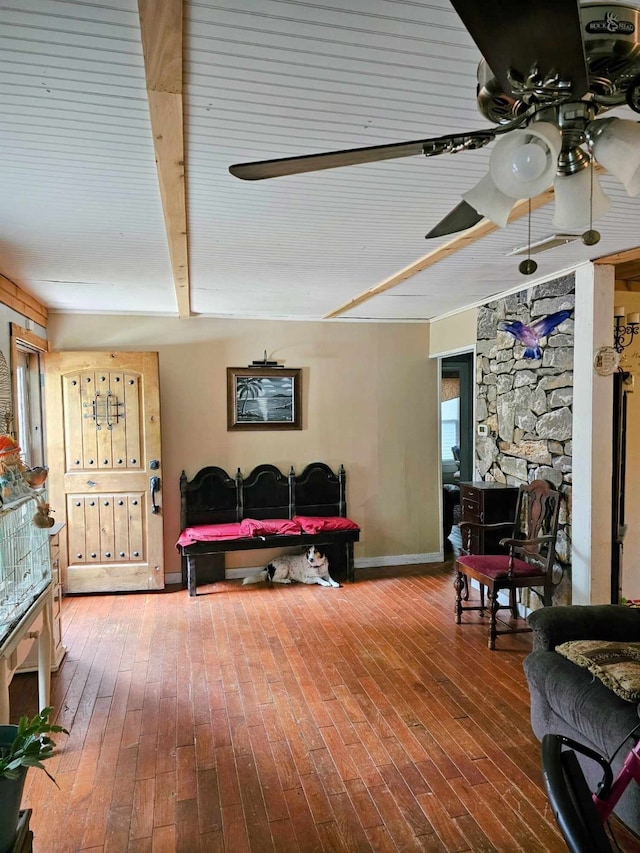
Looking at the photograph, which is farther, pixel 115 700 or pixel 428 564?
pixel 428 564

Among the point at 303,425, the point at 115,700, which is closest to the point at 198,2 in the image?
the point at 115,700

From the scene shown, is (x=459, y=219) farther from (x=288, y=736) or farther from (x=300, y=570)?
(x=300, y=570)

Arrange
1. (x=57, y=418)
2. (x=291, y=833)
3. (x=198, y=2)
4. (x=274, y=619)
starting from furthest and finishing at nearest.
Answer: (x=57, y=418) → (x=274, y=619) → (x=291, y=833) → (x=198, y=2)

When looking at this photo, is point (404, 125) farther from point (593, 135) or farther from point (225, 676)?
point (225, 676)

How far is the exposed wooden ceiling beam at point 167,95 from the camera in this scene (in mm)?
1146

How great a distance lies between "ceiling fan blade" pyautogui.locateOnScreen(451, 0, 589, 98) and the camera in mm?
846

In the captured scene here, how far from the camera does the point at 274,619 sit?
4.14 m

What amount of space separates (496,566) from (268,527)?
6.81 feet

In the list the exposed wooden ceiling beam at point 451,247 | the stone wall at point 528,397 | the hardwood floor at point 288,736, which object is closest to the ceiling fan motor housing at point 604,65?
the exposed wooden ceiling beam at point 451,247

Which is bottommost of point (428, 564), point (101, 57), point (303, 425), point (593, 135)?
point (428, 564)

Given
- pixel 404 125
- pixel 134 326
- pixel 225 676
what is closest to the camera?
pixel 404 125

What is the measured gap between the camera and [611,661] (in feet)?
7.14

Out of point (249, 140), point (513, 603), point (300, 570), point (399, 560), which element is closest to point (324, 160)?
point (249, 140)

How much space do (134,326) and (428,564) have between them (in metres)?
3.80
